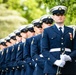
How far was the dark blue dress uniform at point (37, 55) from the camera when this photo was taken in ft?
41.2

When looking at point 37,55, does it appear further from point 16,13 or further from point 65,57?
point 16,13

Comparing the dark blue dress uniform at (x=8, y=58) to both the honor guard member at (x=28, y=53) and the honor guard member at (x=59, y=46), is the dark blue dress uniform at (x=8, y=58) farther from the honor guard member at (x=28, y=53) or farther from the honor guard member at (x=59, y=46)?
the honor guard member at (x=59, y=46)

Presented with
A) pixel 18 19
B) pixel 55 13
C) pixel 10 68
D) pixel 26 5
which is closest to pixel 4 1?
pixel 26 5

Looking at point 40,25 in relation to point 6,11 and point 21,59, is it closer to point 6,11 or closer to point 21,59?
point 21,59

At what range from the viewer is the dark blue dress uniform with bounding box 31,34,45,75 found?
12555 millimetres

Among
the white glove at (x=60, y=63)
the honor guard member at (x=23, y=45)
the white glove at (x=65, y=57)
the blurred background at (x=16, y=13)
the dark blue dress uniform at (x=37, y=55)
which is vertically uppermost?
the blurred background at (x=16, y=13)

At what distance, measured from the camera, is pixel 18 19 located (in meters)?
49.0

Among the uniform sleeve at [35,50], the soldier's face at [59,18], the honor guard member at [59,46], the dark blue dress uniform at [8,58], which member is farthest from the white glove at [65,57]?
the dark blue dress uniform at [8,58]

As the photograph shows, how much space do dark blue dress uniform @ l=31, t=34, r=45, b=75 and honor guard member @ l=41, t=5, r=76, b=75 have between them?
1679mm

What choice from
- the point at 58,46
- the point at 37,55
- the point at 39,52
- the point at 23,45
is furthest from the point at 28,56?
the point at 58,46

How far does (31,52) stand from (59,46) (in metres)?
2.45

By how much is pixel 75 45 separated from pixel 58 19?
64cm

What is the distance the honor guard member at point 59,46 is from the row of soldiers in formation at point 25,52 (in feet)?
5.97

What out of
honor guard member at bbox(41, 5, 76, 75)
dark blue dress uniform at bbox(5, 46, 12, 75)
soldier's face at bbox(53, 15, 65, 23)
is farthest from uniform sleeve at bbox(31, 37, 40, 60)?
dark blue dress uniform at bbox(5, 46, 12, 75)
